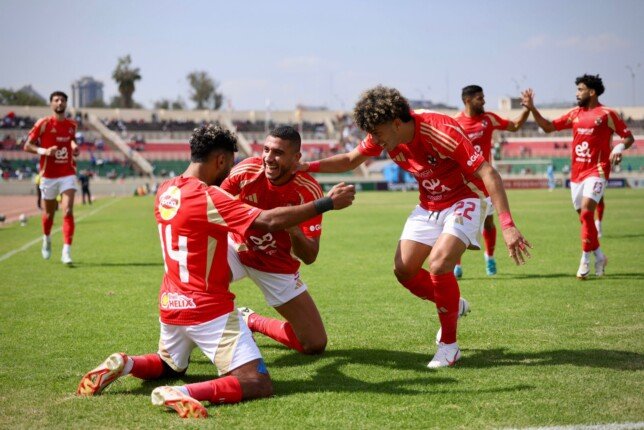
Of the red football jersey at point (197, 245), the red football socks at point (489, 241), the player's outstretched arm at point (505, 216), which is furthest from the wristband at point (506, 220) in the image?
the red football socks at point (489, 241)

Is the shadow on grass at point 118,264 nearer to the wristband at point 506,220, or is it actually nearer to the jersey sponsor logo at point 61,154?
the jersey sponsor logo at point 61,154

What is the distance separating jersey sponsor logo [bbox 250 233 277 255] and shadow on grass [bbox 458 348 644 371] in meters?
2.10

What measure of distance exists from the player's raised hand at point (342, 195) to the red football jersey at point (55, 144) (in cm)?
1037

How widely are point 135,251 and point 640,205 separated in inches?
900

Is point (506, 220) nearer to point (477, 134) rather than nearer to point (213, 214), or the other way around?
point (213, 214)

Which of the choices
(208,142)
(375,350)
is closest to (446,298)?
(375,350)

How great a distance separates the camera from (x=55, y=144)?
14.4 metres

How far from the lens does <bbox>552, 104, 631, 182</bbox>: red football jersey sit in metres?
11.8

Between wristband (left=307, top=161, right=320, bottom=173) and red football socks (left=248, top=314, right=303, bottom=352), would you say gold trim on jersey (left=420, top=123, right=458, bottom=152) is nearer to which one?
wristband (left=307, top=161, right=320, bottom=173)

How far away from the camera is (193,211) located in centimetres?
541

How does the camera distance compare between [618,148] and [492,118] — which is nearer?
[492,118]

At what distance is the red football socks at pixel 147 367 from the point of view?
18.7 feet

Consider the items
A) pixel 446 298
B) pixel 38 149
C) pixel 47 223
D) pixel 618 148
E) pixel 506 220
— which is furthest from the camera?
pixel 47 223

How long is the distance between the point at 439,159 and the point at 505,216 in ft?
3.38
